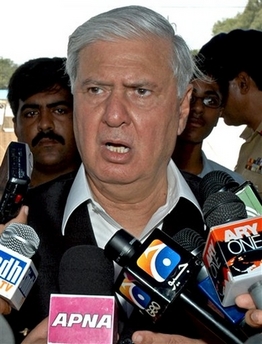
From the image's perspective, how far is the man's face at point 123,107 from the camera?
1.50m

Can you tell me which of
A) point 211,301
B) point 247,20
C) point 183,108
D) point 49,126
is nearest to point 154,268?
point 211,301

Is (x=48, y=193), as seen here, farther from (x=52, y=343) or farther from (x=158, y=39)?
(x=52, y=343)

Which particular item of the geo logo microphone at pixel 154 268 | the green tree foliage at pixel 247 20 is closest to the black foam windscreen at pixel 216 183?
the geo logo microphone at pixel 154 268

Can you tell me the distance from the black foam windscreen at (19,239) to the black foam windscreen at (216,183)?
0.44 m

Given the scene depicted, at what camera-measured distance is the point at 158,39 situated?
1565mm

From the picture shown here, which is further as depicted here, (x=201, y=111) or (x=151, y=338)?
(x=201, y=111)

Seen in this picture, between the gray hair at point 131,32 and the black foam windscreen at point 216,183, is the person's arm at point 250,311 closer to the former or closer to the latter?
the black foam windscreen at point 216,183

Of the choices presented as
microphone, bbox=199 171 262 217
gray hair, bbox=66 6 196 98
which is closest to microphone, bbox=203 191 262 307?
microphone, bbox=199 171 262 217

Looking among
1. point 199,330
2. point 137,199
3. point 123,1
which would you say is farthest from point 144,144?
point 123,1

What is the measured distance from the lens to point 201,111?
116 inches

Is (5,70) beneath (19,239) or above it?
beneath

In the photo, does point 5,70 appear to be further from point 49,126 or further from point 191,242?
point 191,242

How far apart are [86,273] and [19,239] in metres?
0.15

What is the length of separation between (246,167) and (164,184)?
1960 mm
